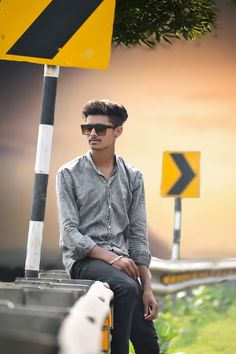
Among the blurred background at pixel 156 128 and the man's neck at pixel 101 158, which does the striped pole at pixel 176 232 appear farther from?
the man's neck at pixel 101 158

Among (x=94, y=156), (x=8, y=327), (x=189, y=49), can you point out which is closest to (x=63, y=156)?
(x=189, y=49)

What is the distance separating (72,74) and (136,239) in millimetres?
2111

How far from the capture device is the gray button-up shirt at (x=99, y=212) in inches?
120

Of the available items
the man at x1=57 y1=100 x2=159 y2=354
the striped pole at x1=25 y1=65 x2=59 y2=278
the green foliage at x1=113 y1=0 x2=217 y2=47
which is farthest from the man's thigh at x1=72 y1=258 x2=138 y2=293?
the green foliage at x1=113 y1=0 x2=217 y2=47

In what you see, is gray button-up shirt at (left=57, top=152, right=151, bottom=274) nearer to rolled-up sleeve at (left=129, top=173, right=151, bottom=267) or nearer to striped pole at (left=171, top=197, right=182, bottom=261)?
rolled-up sleeve at (left=129, top=173, right=151, bottom=267)

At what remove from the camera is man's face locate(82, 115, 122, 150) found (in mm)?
3232

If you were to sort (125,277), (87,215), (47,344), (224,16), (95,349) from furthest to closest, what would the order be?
(224,16)
(87,215)
(125,277)
(95,349)
(47,344)

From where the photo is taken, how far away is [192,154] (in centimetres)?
512

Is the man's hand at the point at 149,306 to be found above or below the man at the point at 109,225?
below

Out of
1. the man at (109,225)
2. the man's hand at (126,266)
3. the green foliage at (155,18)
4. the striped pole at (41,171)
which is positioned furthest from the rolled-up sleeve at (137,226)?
the green foliage at (155,18)

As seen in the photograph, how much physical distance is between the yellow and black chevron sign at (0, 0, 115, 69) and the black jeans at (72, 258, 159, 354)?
95 cm

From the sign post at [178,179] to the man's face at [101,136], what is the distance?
6.01ft

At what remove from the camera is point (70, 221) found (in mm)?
3035

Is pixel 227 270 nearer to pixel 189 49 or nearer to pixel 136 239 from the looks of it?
pixel 189 49
